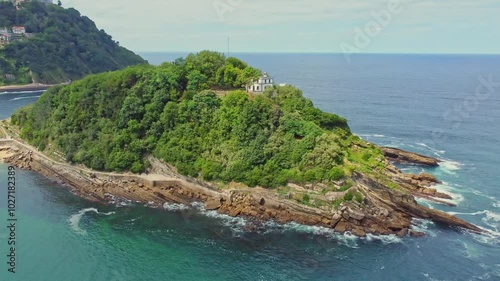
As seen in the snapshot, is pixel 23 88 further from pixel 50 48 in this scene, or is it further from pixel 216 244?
pixel 216 244

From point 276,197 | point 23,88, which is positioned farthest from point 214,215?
point 23,88

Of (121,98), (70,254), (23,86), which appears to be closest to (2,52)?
(23,86)

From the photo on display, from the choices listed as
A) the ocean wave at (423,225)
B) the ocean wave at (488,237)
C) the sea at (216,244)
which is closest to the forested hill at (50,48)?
the sea at (216,244)

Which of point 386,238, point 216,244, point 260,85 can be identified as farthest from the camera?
point 260,85

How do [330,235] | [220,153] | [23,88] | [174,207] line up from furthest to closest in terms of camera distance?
[23,88] < [220,153] < [174,207] < [330,235]

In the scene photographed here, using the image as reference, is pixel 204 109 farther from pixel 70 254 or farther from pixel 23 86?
pixel 23 86

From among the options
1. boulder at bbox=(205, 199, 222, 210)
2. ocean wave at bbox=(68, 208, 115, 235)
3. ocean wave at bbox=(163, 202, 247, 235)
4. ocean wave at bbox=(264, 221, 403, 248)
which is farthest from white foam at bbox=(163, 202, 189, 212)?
ocean wave at bbox=(264, 221, 403, 248)

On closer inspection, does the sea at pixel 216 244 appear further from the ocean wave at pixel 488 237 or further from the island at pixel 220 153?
the island at pixel 220 153
